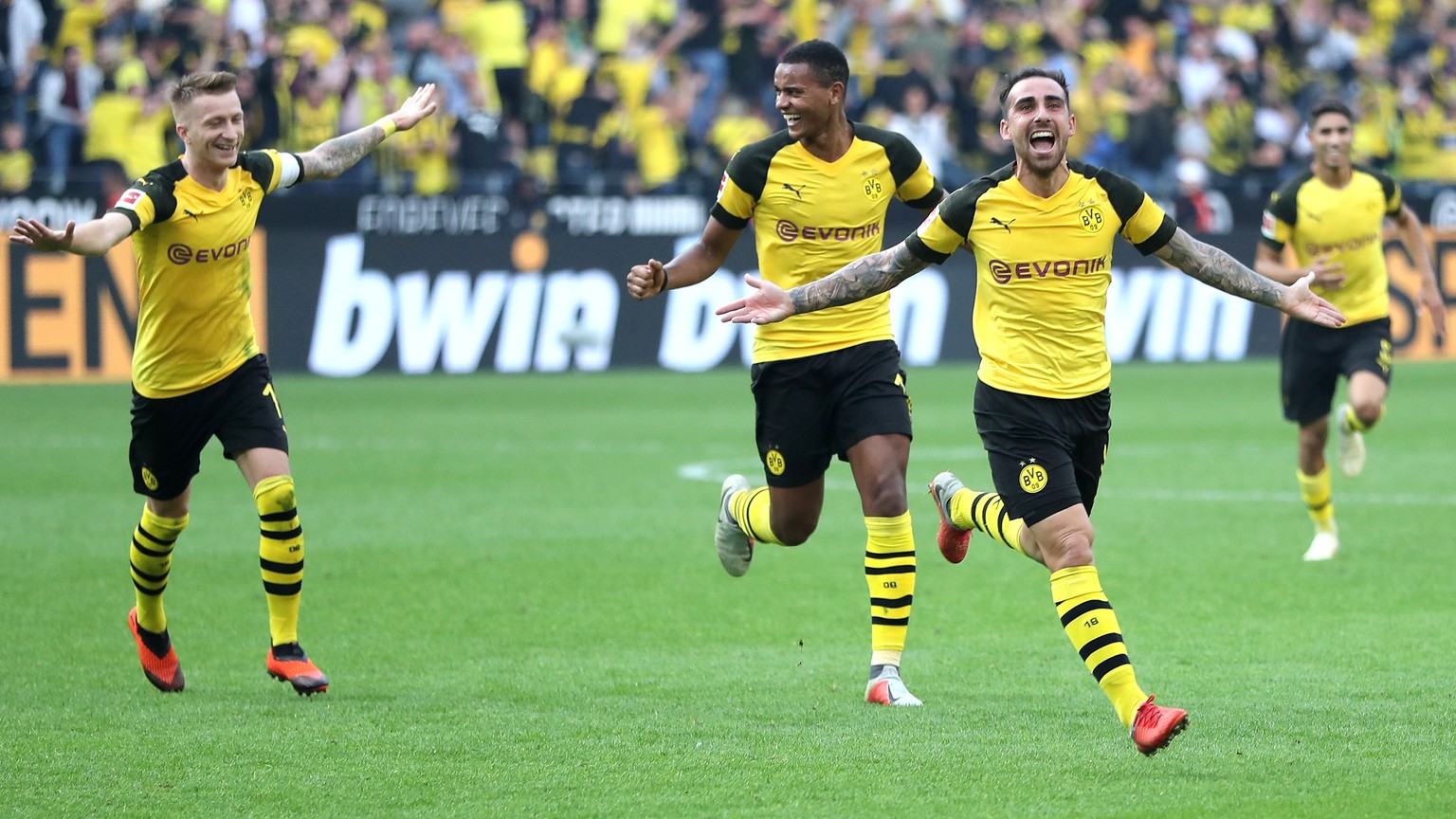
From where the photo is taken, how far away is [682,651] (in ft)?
26.0

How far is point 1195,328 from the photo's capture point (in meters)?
24.2

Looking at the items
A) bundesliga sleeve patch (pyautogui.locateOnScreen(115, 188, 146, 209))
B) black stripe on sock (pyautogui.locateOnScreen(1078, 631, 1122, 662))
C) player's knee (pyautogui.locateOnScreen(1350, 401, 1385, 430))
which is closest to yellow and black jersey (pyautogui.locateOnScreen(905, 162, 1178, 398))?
black stripe on sock (pyautogui.locateOnScreen(1078, 631, 1122, 662))

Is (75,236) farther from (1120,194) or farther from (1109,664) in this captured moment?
(1109,664)

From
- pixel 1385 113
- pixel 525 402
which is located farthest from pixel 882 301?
pixel 1385 113

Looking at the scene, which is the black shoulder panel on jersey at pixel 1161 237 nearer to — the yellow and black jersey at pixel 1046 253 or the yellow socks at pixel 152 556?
the yellow and black jersey at pixel 1046 253

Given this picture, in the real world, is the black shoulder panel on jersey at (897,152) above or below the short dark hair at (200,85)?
below

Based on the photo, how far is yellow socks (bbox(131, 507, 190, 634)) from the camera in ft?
24.5

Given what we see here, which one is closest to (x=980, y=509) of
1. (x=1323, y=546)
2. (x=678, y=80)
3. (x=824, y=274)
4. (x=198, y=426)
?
(x=824, y=274)

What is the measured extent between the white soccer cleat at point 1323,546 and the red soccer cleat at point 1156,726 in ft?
16.7

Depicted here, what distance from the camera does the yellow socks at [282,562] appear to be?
23.5 ft

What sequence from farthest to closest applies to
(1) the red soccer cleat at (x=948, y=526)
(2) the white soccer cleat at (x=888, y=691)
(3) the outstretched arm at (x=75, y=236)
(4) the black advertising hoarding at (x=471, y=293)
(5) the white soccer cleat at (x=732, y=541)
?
1. (4) the black advertising hoarding at (x=471, y=293)
2. (5) the white soccer cleat at (x=732, y=541)
3. (1) the red soccer cleat at (x=948, y=526)
4. (2) the white soccer cleat at (x=888, y=691)
5. (3) the outstretched arm at (x=75, y=236)

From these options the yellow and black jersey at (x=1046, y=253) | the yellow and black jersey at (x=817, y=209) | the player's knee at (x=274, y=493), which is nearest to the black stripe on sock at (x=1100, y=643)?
the yellow and black jersey at (x=1046, y=253)

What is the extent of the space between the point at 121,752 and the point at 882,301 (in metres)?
3.15

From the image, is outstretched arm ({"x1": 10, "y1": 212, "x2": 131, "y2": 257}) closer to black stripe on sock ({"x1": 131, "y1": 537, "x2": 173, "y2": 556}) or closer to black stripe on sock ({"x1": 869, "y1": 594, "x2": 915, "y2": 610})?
black stripe on sock ({"x1": 131, "y1": 537, "x2": 173, "y2": 556})
